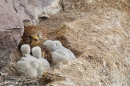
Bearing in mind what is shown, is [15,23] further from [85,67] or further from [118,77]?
[118,77]

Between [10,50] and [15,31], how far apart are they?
186 mm

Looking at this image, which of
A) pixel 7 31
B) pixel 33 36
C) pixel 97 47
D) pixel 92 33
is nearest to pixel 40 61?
pixel 7 31

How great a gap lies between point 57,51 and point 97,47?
0.55 metres

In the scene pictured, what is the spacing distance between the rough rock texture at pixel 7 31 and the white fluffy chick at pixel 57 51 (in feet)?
1.64

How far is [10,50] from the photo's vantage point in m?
4.23

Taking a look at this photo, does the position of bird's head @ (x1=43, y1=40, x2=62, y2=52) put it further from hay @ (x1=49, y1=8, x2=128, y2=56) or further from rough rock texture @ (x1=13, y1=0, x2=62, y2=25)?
rough rock texture @ (x1=13, y1=0, x2=62, y2=25)

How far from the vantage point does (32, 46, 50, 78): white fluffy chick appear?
14.5ft

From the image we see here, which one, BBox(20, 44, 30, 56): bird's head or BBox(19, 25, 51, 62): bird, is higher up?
BBox(19, 25, 51, 62): bird

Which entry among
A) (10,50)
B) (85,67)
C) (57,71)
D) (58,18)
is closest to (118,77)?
(85,67)

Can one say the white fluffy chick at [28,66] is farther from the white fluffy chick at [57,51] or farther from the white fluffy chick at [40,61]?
the white fluffy chick at [57,51]

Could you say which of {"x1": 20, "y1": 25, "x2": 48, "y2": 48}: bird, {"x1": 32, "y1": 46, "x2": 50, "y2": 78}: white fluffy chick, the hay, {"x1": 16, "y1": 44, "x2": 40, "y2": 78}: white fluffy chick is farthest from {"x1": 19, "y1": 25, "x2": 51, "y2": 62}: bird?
{"x1": 16, "y1": 44, "x2": 40, "y2": 78}: white fluffy chick

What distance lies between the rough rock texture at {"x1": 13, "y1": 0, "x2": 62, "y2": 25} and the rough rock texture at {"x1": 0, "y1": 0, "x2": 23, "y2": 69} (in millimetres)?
817

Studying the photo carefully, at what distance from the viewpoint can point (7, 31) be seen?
4.14m

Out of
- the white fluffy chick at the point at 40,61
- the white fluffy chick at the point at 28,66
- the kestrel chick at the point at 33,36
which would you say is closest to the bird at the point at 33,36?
the kestrel chick at the point at 33,36
